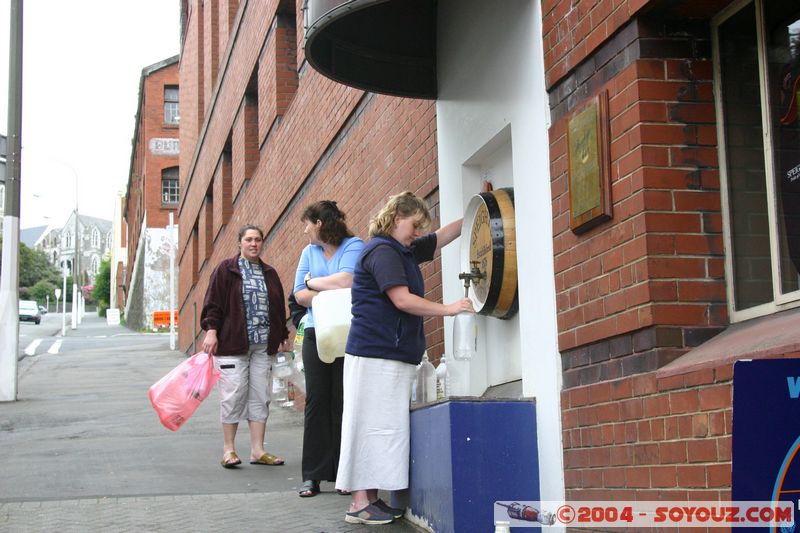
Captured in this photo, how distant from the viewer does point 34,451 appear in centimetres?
850

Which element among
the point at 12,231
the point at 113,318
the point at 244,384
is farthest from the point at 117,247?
the point at 244,384

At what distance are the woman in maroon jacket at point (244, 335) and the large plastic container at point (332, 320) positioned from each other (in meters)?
1.53

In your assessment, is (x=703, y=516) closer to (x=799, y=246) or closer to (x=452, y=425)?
(x=799, y=246)

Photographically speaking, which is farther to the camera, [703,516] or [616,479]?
[616,479]

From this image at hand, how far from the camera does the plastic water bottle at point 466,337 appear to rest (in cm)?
630

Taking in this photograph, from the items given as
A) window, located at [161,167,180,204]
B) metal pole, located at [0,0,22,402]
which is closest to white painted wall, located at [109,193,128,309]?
window, located at [161,167,180,204]

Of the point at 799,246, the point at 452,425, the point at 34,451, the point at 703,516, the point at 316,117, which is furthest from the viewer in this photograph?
the point at 316,117

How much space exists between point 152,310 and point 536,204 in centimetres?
4935

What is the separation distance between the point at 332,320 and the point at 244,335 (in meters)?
1.60

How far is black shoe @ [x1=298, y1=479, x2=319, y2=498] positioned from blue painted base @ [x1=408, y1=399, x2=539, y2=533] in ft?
4.55

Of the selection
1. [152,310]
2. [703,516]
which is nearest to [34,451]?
[703,516]

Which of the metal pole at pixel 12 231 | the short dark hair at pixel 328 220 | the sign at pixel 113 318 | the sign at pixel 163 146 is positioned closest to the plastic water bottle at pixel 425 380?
the short dark hair at pixel 328 220

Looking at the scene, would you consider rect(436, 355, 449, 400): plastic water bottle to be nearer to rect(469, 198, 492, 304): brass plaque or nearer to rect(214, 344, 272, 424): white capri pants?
rect(469, 198, 492, 304): brass plaque

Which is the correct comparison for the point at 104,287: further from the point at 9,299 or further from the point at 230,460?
the point at 230,460
